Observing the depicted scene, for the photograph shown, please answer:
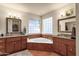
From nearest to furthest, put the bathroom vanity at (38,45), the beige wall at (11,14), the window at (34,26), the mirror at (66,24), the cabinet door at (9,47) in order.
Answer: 1. the bathroom vanity at (38,45)
2. the cabinet door at (9,47)
3. the mirror at (66,24)
4. the beige wall at (11,14)
5. the window at (34,26)

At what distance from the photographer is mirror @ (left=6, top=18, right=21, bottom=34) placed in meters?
→ 4.95

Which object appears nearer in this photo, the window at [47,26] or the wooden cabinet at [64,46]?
the wooden cabinet at [64,46]

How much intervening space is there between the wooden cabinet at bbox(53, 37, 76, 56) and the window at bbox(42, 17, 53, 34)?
1.58m

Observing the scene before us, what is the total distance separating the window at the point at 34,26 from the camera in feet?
21.1

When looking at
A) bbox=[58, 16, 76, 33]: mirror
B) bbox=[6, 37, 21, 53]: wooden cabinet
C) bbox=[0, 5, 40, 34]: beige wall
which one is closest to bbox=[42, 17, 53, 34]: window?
bbox=[0, 5, 40, 34]: beige wall

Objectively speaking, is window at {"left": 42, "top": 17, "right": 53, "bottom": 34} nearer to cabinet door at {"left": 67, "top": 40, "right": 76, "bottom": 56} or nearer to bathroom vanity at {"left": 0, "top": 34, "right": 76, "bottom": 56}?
bathroom vanity at {"left": 0, "top": 34, "right": 76, "bottom": 56}

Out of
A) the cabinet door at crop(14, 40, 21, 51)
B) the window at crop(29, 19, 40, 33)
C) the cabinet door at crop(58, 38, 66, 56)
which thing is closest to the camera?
the cabinet door at crop(58, 38, 66, 56)

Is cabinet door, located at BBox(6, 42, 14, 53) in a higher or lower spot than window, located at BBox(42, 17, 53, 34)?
lower

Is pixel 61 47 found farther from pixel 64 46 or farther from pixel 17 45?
pixel 17 45

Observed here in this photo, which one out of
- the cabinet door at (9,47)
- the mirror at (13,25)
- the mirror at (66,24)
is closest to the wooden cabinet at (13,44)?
the cabinet door at (9,47)

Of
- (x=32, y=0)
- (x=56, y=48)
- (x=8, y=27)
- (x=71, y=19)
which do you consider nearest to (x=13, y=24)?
(x=8, y=27)

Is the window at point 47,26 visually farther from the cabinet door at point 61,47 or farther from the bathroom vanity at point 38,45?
the cabinet door at point 61,47

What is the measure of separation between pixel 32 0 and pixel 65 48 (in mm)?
2433

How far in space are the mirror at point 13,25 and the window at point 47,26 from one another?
1631 mm
